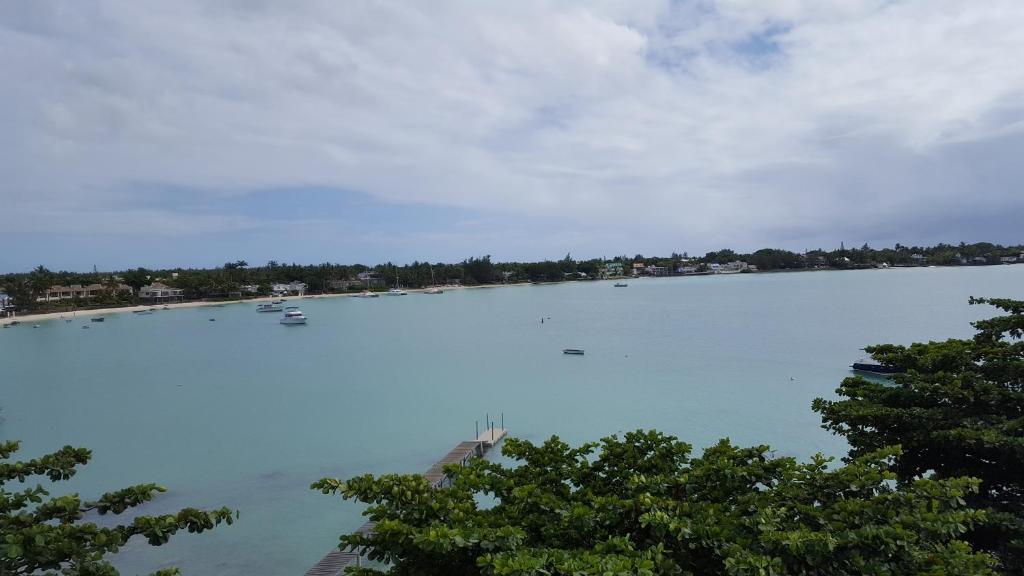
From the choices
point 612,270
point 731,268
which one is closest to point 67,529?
point 612,270

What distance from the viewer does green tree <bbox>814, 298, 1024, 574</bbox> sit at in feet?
20.7

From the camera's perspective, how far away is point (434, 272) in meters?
145

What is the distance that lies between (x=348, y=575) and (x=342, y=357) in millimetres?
39376

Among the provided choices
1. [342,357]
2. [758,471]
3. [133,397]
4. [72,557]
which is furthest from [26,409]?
[758,471]

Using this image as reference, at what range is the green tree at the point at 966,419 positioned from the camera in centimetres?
631

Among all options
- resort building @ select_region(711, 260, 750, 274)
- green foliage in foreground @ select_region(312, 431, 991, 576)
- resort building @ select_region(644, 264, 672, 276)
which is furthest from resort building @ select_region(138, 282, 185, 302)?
resort building @ select_region(711, 260, 750, 274)

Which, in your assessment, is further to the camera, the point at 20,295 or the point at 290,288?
the point at 290,288

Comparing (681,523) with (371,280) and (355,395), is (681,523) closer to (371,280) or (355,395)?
(355,395)

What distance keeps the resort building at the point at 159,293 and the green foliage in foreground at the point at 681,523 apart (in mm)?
112837

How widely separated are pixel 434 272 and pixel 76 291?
73.5 meters

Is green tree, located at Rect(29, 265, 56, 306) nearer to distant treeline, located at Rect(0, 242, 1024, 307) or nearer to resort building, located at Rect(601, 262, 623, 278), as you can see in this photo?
distant treeline, located at Rect(0, 242, 1024, 307)

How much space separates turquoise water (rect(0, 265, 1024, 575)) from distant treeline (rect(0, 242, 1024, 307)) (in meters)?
44.3

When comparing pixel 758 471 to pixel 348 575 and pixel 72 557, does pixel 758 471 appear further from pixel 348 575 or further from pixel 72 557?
pixel 72 557

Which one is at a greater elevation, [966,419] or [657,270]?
[657,270]
